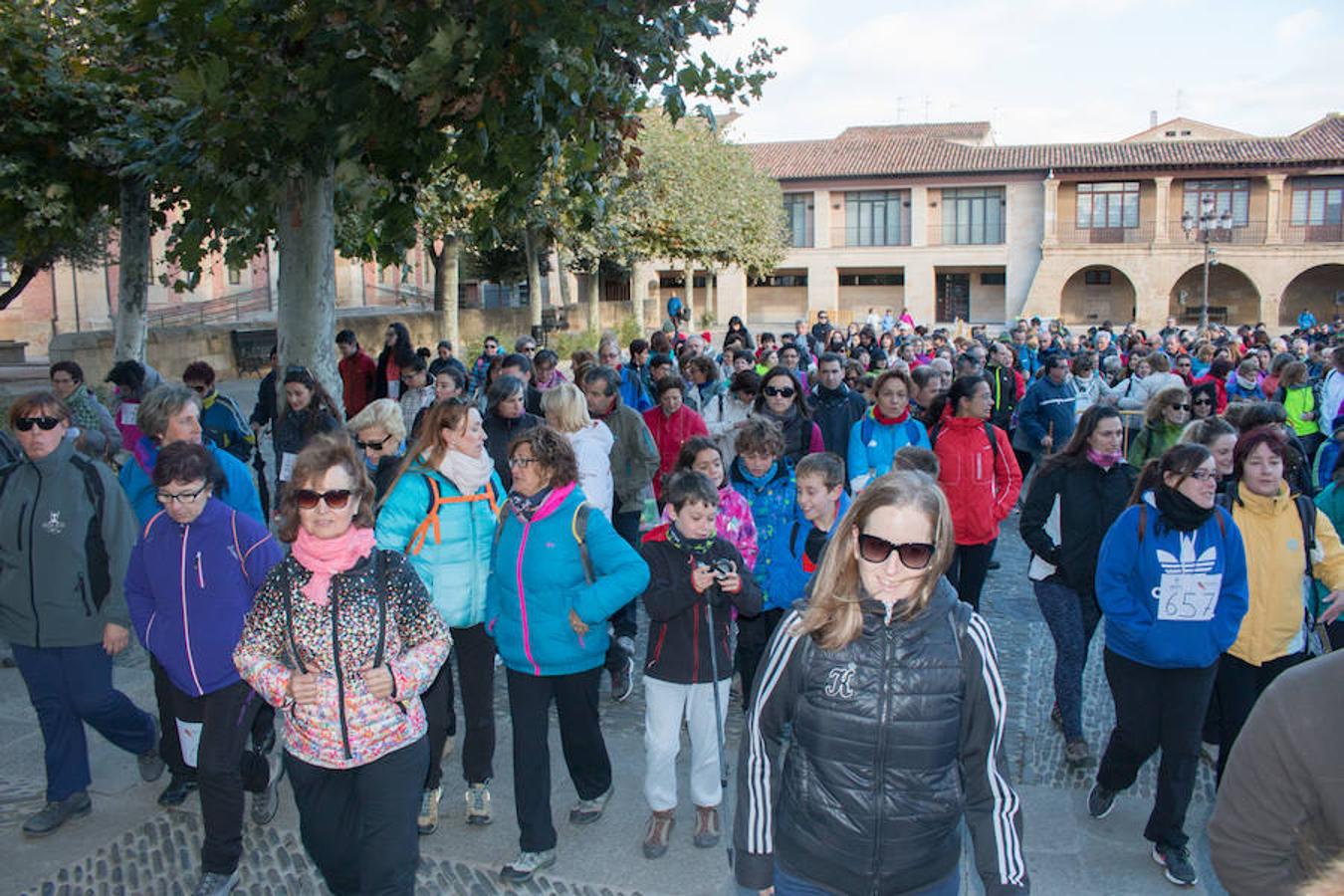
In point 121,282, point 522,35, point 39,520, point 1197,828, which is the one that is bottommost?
point 1197,828

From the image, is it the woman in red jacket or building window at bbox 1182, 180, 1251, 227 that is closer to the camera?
the woman in red jacket

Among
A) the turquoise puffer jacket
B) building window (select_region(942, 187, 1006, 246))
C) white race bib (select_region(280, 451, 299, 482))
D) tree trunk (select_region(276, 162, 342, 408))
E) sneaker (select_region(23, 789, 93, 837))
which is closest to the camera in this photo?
the turquoise puffer jacket

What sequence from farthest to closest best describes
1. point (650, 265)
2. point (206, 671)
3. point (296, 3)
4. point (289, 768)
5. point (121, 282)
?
point (650, 265) → point (121, 282) → point (296, 3) → point (206, 671) → point (289, 768)

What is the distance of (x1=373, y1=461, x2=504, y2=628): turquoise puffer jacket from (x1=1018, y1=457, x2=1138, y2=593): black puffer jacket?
2602mm

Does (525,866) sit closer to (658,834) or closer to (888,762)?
(658,834)

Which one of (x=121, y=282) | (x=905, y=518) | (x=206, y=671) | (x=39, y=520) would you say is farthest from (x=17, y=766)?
(x=121, y=282)

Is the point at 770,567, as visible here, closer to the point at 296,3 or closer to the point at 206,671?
the point at 206,671

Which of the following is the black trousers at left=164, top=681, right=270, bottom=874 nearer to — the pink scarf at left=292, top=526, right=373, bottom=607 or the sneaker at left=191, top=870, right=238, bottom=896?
the sneaker at left=191, top=870, right=238, bottom=896

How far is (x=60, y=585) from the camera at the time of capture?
4.71 m

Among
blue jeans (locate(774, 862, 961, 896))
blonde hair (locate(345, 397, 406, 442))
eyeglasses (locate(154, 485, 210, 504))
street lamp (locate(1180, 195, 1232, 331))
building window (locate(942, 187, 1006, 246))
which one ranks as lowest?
blue jeans (locate(774, 862, 961, 896))

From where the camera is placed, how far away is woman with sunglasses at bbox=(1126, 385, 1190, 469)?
7.12 metres

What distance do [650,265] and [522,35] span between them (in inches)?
1787

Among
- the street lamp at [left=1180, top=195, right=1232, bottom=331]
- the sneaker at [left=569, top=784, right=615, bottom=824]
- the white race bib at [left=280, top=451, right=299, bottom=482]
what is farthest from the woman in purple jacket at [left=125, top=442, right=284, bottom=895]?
the street lamp at [left=1180, top=195, right=1232, bottom=331]

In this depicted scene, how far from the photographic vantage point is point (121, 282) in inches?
461
